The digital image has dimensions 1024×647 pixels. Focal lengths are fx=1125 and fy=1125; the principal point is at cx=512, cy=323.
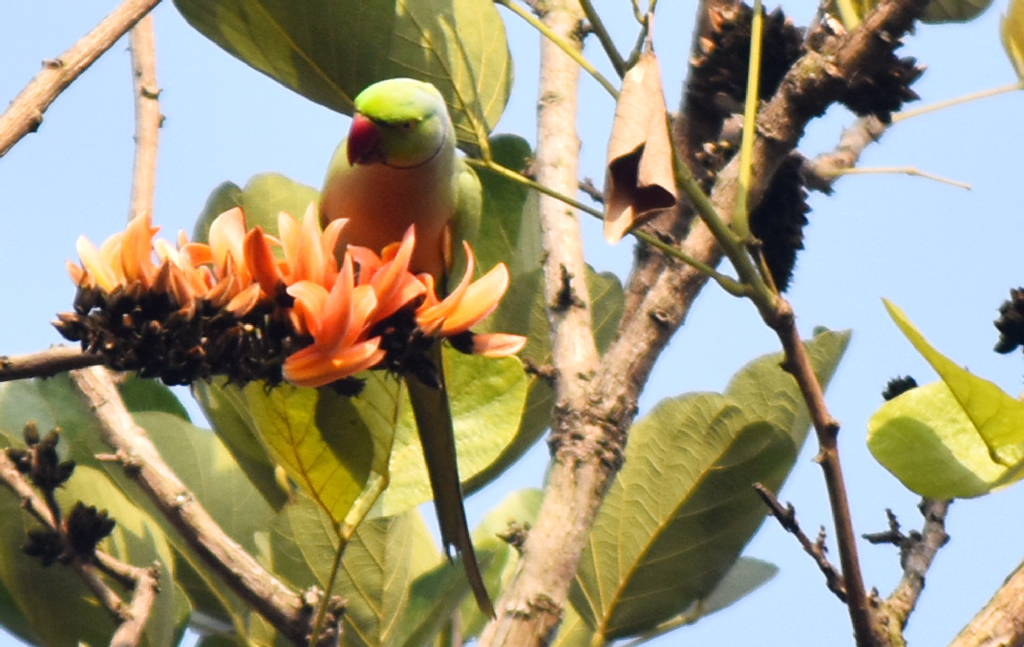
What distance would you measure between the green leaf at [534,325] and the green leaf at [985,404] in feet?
2.29

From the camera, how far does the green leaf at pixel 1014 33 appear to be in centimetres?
Answer: 137

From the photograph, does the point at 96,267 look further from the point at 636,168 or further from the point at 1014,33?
the point at 1014,33

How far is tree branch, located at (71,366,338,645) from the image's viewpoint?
1.34 metres

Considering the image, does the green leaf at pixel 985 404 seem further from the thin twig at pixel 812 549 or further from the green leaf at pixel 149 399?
the green leaf at pixel 149 399

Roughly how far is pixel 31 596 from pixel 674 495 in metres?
0.94

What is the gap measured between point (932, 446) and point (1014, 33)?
1.85ft

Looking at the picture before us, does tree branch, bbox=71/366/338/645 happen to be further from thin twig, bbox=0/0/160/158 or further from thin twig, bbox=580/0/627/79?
thin twig, bbox=580/0/627/79

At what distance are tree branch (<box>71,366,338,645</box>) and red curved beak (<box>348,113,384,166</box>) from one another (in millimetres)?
479

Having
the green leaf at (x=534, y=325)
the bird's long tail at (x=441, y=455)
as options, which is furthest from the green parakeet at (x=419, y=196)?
the green leaf at (x=534, y=325)

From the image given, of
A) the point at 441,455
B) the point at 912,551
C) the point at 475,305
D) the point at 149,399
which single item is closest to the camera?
the point at 475,305

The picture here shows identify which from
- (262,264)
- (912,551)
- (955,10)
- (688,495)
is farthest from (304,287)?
(955,10)

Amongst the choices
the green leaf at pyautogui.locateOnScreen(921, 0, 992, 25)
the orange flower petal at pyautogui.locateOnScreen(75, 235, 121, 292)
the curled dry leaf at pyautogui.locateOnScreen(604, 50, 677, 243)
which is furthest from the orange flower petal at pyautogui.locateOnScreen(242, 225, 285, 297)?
the green leaf at pyautogui.locateOnScreen(921, 0, 992, 25)

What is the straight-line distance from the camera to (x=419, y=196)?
1.70 metres

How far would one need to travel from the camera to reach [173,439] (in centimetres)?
174
